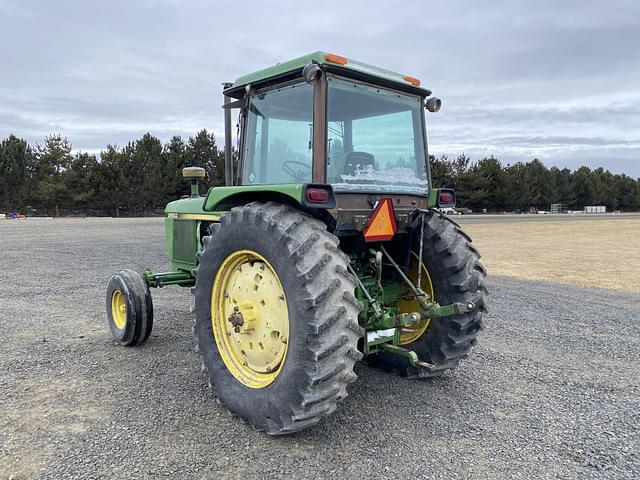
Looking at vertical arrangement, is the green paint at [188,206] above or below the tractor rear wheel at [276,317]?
above

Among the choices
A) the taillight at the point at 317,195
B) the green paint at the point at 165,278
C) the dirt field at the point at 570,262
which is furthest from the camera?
the dirt field at the point at 570,262

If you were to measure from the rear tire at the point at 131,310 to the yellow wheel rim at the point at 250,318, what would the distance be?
168 cm

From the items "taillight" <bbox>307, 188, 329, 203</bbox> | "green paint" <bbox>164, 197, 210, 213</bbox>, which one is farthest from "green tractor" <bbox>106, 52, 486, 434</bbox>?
"green paint" <bbox>164, 197, 210, 213</bbox>

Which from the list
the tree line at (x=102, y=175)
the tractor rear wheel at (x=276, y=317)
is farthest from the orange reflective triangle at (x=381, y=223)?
the tree line at (x=102, y=175)

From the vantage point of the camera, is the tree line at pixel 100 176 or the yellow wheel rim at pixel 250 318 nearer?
the yellow wheel rim at pixel 250 318

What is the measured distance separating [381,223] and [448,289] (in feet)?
3.15

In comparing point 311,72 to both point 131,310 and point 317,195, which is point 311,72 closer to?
point 317,195

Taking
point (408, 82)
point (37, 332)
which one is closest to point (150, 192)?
point (37, 332)

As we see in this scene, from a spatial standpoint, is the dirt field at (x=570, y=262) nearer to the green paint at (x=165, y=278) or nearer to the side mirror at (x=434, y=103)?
the side mirror at (x=434, y=103)

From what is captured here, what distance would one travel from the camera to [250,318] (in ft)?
11.4

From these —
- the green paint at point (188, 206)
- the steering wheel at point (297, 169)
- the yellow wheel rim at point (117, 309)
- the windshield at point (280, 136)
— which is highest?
the windshield at point (280, 136)

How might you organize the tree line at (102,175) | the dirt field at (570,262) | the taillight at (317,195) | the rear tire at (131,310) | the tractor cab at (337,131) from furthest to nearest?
the tree line at (102,175)
the dirt field at (570,262)
the rear tire at (131,310)
the tractor cab at (337,131)
the taillight at (317,195)

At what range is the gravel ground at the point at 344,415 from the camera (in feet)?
9.62

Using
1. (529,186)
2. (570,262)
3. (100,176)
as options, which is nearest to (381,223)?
(570,262)
